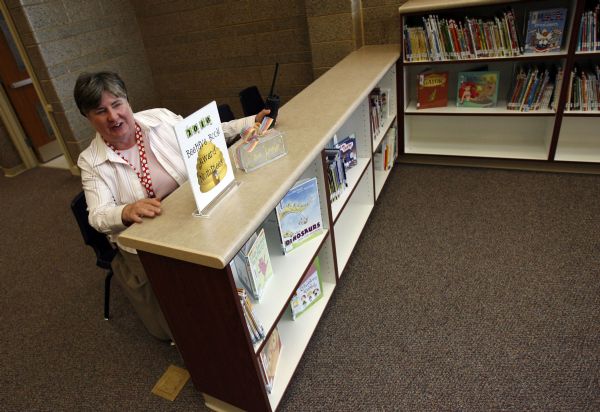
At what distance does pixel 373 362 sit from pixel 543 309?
0.83 metres

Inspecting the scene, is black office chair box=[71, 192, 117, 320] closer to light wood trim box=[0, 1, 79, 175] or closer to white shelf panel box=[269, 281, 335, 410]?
white shelf panel box=[269, 281, 335, 410]

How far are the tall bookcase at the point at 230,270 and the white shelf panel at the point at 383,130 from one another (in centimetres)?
48

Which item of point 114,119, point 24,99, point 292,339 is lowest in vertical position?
point 292,339

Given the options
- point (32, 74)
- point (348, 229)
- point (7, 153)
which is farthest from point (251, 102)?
point (7, 153)

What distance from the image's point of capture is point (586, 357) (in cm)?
166

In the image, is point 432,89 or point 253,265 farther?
point 432,89

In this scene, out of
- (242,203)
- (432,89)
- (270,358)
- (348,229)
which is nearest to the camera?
(242,203)

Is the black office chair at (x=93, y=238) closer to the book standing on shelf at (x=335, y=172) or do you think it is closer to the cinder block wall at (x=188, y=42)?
the book standing on shelf at (x=335, y=172)

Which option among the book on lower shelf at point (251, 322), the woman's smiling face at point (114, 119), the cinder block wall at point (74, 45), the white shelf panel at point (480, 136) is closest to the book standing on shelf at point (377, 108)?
the white shelf panel at point (480, 136)

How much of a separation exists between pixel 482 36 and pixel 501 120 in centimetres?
76

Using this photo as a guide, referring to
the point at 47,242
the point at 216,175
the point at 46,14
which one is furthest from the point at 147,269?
the point at 46,14

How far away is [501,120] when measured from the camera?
3170 millimetres

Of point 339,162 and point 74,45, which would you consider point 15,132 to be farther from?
point 339,162

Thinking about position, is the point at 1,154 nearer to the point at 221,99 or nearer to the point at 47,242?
the point at 47,242
